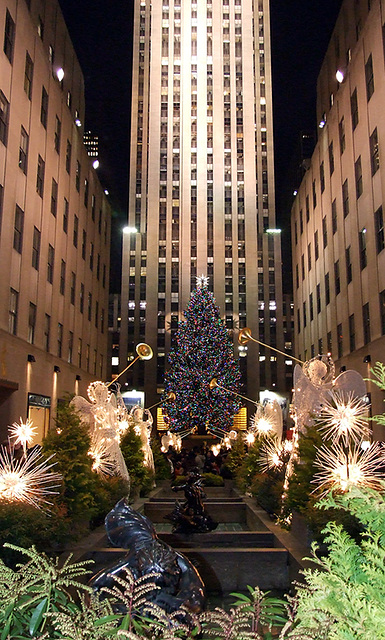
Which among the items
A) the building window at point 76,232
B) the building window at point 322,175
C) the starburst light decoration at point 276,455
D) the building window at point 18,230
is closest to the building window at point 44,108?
the building window at point 18,230

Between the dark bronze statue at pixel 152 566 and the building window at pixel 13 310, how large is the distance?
828 inches

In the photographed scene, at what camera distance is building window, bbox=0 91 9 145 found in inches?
968

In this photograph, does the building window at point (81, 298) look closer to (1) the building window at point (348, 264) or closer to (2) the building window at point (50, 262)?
(2) the building window at point (50, 262)

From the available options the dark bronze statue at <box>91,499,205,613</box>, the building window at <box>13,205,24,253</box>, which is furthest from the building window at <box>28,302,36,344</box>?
the dark bronze statue at <box>91,499,205,613</box>

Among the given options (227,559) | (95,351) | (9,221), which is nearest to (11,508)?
(227,559)

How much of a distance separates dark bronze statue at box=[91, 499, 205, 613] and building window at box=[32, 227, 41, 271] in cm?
2536

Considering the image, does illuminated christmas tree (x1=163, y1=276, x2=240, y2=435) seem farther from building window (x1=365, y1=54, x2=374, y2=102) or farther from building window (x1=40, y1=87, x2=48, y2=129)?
building window (x1=365, y1=54, x2=374, y2=102)

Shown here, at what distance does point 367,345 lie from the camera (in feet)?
97.3

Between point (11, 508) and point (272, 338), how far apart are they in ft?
259

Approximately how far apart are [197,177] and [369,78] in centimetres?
4261

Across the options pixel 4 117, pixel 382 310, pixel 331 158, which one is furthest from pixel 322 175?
pixel 4 117

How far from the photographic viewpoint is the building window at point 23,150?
27703mm

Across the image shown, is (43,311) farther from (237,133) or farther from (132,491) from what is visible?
(237,133)

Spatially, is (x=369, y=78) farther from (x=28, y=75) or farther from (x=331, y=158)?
(x=28, y=75)
